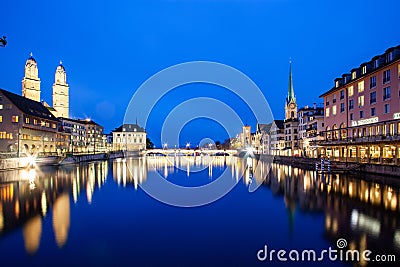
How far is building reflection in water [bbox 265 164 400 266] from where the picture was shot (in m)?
11.9

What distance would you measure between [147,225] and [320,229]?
8.41 meters

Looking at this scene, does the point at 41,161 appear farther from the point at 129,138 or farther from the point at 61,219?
the point at 129,138

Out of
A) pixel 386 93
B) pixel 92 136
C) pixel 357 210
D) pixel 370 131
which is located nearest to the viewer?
pixel 357 210

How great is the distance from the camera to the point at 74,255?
10984mm

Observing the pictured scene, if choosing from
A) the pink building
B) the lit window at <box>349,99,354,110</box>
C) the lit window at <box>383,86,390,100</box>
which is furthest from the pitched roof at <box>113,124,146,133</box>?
the lit window at <box>383,86,390,100</box>

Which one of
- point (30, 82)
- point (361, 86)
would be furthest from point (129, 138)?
point (361, 86)

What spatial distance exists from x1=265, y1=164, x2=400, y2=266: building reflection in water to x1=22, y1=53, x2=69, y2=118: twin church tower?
116 m

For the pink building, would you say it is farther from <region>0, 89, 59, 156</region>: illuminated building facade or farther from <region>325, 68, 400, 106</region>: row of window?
<region>0, 89, 59, 156</region>: illuminated building facade

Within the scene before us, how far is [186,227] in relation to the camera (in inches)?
603

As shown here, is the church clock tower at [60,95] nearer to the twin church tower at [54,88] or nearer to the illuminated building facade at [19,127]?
the twin church tower at [54,88]

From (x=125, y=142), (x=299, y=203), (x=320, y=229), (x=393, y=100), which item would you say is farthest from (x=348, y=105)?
(x=125, y=142)

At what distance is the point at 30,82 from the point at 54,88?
1578 cm

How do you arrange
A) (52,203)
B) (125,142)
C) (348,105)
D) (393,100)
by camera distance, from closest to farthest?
(52,203)
(393,100)
(348,105)
(125,142)

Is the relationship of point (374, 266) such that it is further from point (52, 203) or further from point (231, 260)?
point (52, 203)
